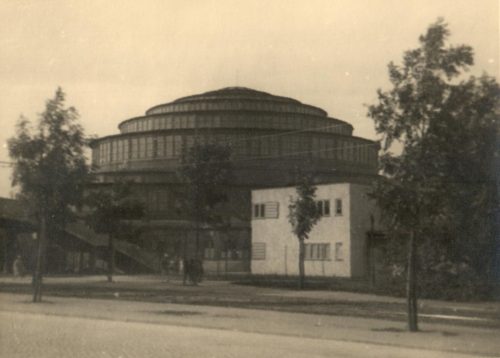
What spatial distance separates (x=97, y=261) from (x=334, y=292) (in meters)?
34.2

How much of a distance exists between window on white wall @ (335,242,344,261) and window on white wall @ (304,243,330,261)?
2.83 feet

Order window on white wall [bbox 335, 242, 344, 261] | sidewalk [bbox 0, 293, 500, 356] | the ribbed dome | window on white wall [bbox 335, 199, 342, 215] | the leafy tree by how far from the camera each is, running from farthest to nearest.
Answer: the ribbed dome, window on white wall [bbox 335, 199, 342, 215], window on white wall [bbox 335, 242, 344, 261], the leafy tree, sidewalk [bbox 0, 293, 500, 356]

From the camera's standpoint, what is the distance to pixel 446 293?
32750 mm

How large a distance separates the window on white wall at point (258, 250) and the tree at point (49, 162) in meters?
33.4

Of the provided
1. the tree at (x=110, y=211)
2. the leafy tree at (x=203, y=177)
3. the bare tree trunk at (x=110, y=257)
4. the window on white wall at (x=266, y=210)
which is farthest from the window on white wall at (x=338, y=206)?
the bare tree trunk at (x=110, y=257)

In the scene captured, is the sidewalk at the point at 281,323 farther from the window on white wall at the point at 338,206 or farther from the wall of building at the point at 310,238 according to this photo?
the window on white wall at the point at 338,206

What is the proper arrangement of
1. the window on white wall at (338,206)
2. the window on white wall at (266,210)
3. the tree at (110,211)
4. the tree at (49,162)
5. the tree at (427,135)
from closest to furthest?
the tree at (427,135), the tree at (49,162), the tree at (110,211), the window on white wall at (338,206), the window on white wall at (266,210)

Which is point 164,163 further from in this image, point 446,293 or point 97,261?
point 446,293

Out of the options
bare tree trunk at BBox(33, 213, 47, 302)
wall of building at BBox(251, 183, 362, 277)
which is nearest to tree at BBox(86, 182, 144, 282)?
wall of building at BBox(251, 183, 362, 277)

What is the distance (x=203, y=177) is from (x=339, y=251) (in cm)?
1290

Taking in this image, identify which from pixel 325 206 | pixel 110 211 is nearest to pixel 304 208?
pixel 110 211

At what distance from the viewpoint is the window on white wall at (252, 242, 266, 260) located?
61.1 metres

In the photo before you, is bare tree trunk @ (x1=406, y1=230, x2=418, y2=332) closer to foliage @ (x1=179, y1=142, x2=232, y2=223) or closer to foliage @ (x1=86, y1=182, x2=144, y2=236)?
foliage @ (x1=179, y1=142, x2=232, y2=223)

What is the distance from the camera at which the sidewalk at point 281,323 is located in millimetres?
16500
